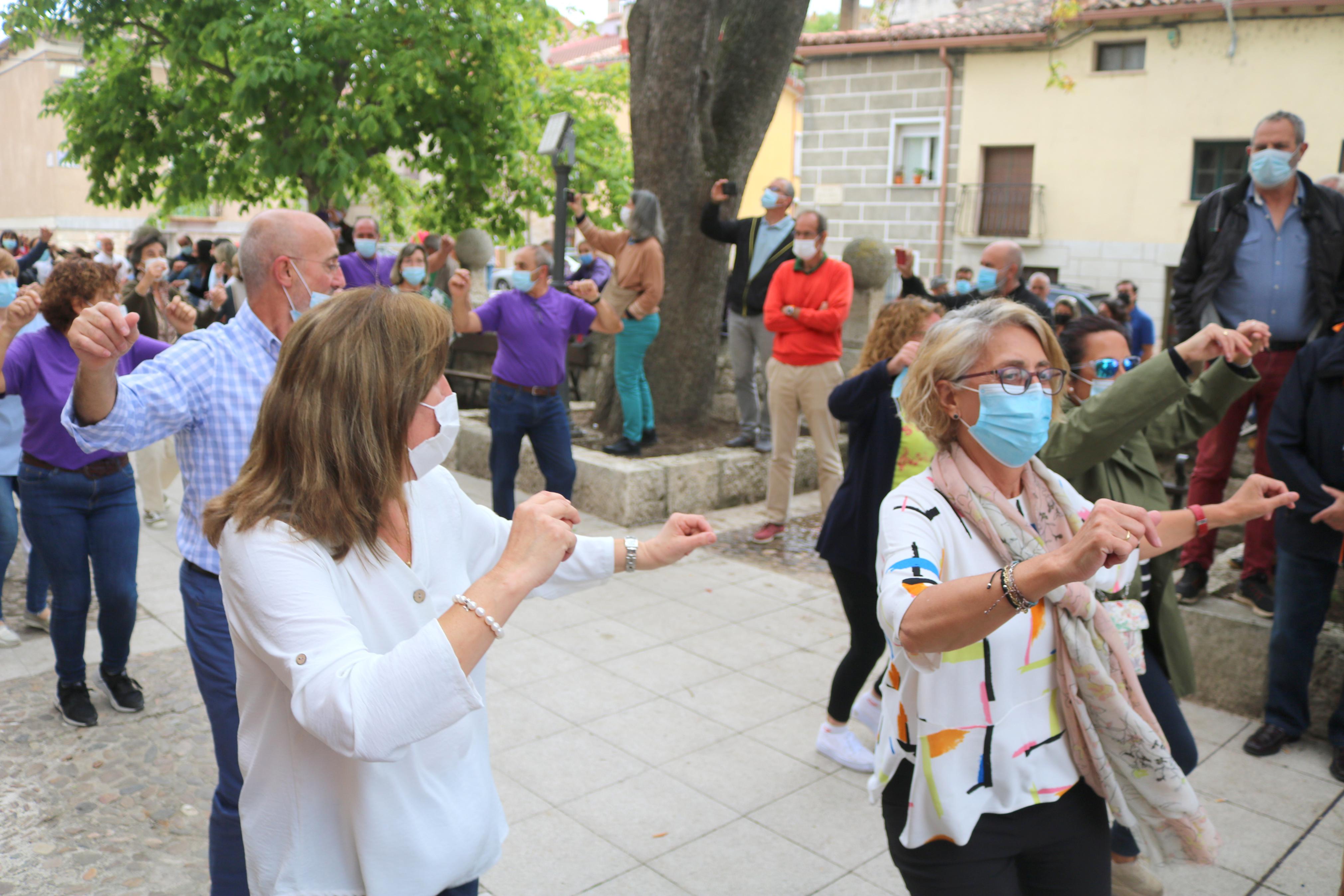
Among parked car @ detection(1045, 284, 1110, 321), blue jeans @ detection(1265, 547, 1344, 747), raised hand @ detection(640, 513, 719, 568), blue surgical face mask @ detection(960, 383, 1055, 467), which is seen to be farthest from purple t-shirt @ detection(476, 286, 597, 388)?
parked car @ detection(1045, 284, 1110, 321)

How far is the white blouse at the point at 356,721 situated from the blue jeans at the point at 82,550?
3.18m

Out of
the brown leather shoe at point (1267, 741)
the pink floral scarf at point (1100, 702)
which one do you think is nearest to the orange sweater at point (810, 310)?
the brown leather shoe at point (1267, 741)

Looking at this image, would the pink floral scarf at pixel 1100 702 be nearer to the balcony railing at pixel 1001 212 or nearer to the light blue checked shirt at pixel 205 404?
the light blue checked shirt at pixel 205 404

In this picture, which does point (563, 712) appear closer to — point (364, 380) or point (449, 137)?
point (364, 380)

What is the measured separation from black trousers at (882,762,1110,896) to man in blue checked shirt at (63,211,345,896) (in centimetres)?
167

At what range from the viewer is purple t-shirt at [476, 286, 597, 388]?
6.83m

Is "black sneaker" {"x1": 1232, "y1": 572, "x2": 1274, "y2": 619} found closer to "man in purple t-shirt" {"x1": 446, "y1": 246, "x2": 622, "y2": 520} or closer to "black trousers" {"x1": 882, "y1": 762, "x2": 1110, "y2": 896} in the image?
"black trousers" {"x1": 882, "y1": 762, "x2": 1110, "y2": 896}

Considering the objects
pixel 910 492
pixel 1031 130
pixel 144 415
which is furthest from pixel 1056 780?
pixel 1031 130

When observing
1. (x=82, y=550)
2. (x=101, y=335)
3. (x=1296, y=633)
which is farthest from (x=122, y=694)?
(x=1296, y=633)

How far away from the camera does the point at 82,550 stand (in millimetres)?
4648

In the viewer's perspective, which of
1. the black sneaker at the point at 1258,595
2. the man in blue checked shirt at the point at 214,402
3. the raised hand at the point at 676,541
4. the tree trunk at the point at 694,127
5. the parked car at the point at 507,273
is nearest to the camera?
the raised hand at the point at 676,541

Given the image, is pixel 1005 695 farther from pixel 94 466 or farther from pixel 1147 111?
pixel 1147 111

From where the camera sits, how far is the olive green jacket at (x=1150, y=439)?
305 cm

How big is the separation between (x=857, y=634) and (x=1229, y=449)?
2598 millimetres
